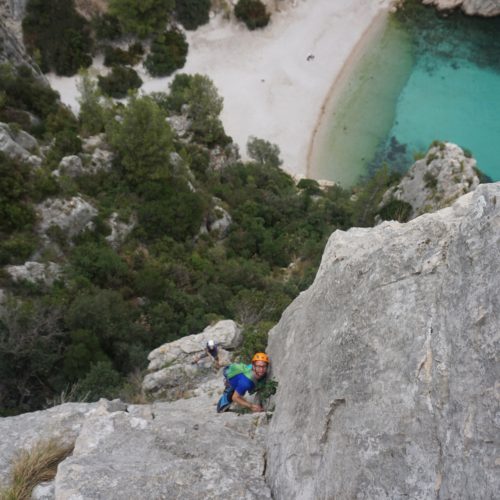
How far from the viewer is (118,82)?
47375 millimetres

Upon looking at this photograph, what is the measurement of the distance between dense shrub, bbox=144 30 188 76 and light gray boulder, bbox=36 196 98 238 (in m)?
26.7

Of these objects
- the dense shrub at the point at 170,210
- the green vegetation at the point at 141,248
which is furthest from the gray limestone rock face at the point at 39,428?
the dense shrub at the point at 170,210

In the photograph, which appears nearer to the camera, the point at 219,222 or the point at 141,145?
the point at 141,145

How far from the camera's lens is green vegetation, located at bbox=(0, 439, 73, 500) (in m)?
9.95

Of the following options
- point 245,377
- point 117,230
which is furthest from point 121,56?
point 245,377

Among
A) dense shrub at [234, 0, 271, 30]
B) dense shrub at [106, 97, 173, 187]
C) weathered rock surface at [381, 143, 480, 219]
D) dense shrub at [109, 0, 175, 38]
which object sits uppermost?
dense shrub at [234, 0, 271, 30]

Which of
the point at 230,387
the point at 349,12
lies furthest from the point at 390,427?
the point at 349,12

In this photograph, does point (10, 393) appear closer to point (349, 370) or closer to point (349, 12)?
point (349, 370)

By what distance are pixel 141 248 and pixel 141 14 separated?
32.2 m

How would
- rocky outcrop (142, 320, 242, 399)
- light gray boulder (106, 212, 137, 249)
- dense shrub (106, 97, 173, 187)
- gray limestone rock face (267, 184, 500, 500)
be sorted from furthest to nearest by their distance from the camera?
Result: dense shrub (106, 97, 173, 187)
light gray boulder (106, 212, 137, 249)
rocky outcrop (142, 320, 242, 399)
gray limestone rock face (267, 184, 500, 500)

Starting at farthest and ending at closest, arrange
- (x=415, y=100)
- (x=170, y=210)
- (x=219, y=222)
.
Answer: (x=415, y=100) < (x=219, y=222) < (x=170, y=210)

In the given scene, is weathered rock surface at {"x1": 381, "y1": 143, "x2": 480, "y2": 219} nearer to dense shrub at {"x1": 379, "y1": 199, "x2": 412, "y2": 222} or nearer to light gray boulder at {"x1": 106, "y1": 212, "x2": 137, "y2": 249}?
dense shrub at {"x1": 379, "y1": 199, "x2": 412, "y2": 222}

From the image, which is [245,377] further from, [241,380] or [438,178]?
[438,178]

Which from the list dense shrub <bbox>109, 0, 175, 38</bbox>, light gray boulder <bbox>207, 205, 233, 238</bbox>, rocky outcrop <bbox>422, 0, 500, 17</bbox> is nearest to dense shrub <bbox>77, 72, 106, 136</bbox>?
light gray boulder <bbox>207, 205, 233, 238</bbox>
